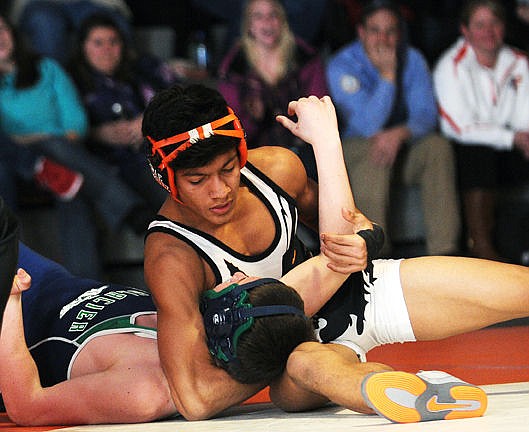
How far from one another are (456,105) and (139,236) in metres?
1.92

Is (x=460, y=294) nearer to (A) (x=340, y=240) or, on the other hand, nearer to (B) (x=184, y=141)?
(A) (x=340, y=240)

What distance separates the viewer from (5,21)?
5.41 metres

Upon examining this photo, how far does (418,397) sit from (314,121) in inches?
36.2

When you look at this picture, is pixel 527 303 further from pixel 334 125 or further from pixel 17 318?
pixel 17 318

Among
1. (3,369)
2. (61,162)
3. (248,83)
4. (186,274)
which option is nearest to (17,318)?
(3,369)

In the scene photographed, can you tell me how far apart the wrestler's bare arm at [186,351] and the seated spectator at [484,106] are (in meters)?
3.55

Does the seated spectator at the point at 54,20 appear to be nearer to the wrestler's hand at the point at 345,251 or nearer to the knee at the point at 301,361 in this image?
the wrestler's hand at the point at 345,251

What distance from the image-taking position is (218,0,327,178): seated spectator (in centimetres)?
575

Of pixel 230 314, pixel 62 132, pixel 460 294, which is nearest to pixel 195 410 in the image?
pixel 230 314

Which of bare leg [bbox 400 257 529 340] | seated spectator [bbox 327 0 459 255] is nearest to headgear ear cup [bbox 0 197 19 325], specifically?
bare leg [bbox 400 257 529 340]

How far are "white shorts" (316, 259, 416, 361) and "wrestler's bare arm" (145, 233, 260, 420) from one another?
0.37 m

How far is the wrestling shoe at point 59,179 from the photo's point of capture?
5.41 metres

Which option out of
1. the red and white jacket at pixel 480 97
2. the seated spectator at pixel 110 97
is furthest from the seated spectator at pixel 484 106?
the seated spectator at pixel 110 97

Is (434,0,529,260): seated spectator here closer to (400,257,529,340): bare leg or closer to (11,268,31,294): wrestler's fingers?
(400,257,529,340): bare leg
